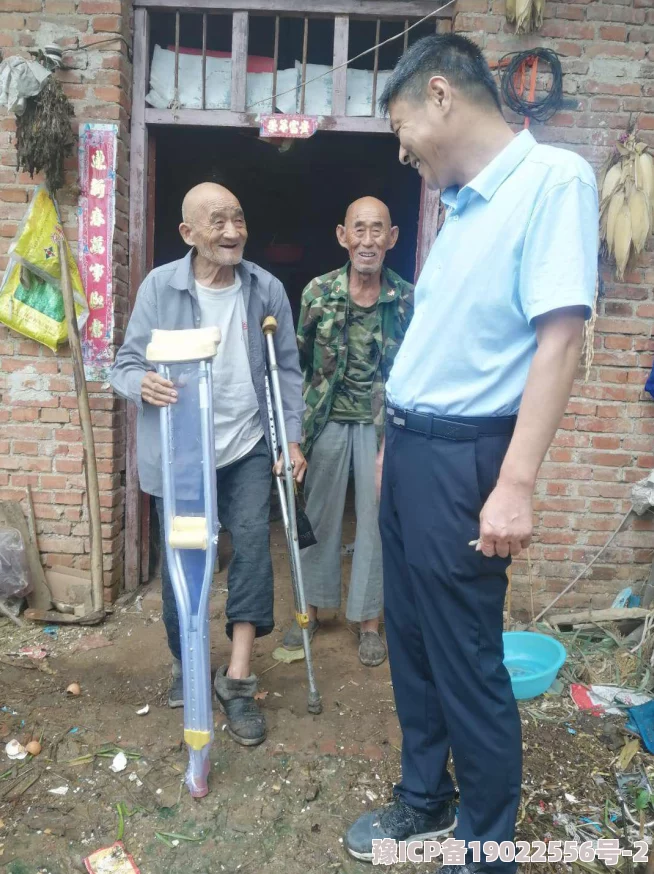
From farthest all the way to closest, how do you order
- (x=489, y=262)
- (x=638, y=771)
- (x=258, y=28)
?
(x=258, y=28) < (x=638, y=771) < (x=489, y=262)

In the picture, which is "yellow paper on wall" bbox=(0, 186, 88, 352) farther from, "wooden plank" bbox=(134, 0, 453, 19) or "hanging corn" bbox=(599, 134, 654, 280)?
"hanging corn" bbox=(599, 134, 654, 280)

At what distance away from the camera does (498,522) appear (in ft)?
5.09

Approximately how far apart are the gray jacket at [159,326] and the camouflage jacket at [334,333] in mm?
471

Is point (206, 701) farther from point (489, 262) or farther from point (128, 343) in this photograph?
point (489, 262)

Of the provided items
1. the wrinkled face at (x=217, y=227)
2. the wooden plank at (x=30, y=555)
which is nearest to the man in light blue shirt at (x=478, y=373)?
the wrinkled face at (x=217, y=227)

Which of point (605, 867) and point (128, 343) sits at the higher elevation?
point (128, 343)

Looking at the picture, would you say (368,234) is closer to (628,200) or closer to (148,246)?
(628,200)

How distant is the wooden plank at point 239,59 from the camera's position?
141 inches

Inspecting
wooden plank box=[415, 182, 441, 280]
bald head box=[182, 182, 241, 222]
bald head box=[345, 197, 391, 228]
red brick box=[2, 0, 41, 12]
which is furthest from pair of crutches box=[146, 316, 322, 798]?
red brick box=[2, 0, 41, 12]

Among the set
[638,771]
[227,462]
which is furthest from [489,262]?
[638,771]

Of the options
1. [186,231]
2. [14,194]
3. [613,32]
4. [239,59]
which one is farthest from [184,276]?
[613,32]

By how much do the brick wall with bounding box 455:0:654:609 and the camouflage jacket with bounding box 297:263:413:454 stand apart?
1.10 metres

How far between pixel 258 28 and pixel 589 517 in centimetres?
416

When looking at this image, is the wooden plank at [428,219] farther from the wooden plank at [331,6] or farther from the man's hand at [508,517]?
the man's hand at [508,517]
